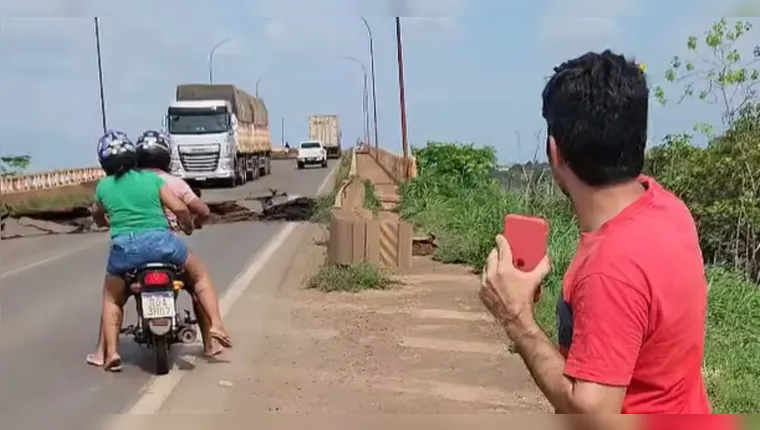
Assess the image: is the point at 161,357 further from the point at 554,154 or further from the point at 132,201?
the point at 554,154

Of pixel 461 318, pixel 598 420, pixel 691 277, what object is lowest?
pixel 461 318

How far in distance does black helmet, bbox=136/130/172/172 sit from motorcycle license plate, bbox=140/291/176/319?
0.65 metres

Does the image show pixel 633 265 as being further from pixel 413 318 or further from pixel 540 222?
pixel 413 318

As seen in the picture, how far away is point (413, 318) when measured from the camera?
6898 millimetres

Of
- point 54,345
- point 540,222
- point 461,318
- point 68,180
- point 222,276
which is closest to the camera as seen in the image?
point 540,222

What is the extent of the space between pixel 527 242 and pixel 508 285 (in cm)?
9

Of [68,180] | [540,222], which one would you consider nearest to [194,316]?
[68,180]

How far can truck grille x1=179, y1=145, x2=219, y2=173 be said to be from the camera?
466cm

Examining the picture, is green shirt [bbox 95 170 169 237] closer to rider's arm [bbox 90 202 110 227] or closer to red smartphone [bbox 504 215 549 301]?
rider's arm [bbox 90 202 110 227]

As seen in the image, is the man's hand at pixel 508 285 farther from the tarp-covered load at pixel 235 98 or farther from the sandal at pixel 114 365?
the sandal at pixel 114 365

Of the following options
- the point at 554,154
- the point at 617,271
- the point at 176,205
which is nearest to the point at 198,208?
the point at 176,205

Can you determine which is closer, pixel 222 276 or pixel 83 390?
pixel 83 390

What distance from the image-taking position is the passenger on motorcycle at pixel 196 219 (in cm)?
422

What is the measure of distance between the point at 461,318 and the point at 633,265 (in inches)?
214
